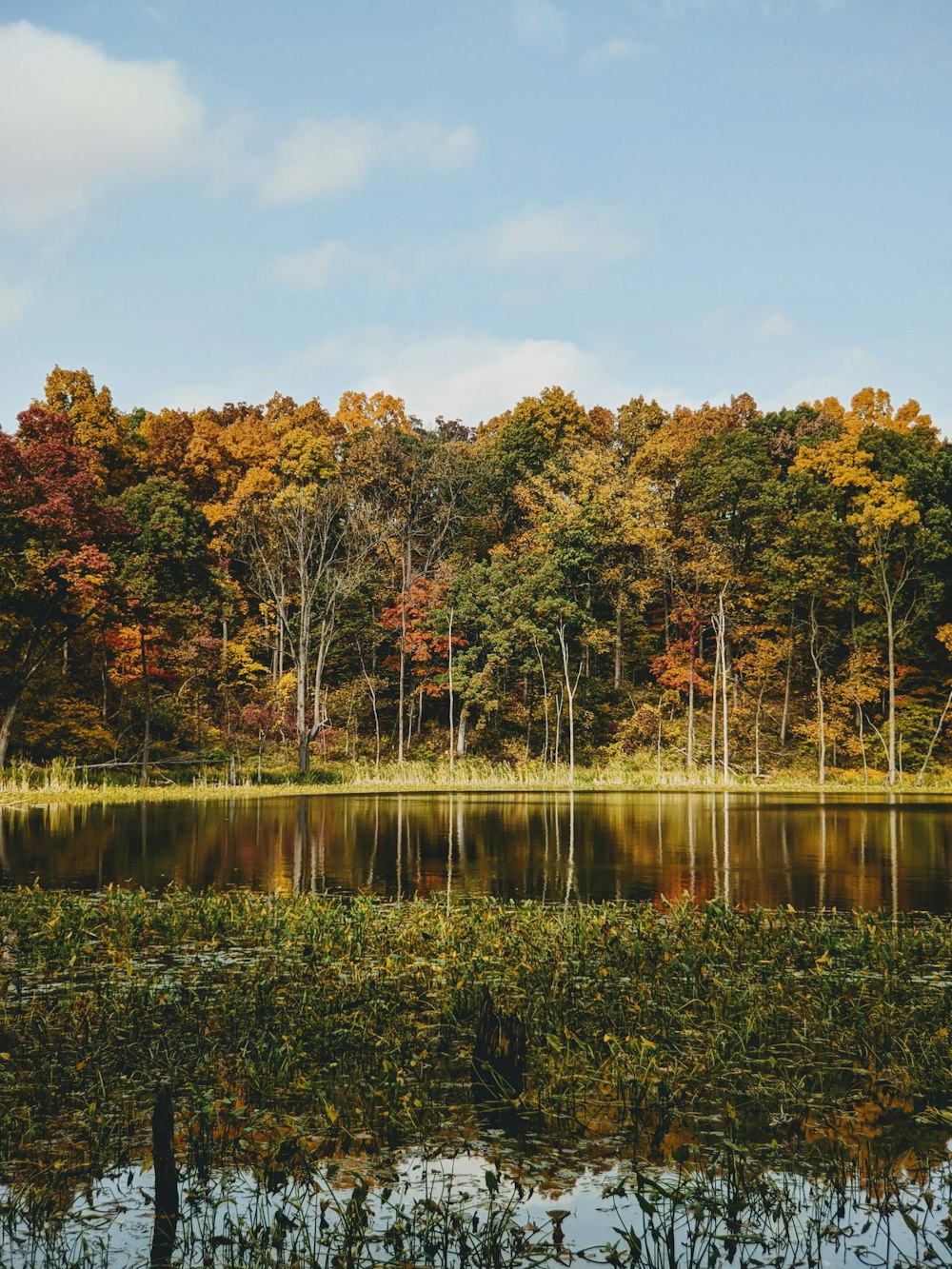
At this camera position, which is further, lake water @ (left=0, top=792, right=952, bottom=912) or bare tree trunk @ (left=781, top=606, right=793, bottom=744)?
bare tree trunk @ (left=781, top=606, right=793, bottom=744)

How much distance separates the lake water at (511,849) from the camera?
1570cm

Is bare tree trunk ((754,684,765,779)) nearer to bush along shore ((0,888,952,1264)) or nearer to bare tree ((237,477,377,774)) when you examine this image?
bare tree ((237,477,377,774))

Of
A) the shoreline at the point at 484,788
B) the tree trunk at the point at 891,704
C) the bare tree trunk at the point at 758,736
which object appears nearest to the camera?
the shoreline at the point at 484,788

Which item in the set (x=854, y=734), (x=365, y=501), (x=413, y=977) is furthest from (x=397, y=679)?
(x=413, y=977)

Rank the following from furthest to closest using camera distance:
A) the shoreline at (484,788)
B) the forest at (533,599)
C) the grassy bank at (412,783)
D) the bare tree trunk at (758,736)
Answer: the forest at (533,599), the bare tree trunk at (758,736), the shoreline at (484,788), the grassy bank at (412,783)

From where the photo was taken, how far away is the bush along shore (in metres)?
5.00

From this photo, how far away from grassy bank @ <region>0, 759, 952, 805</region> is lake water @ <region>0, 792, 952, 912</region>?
3.42 meters

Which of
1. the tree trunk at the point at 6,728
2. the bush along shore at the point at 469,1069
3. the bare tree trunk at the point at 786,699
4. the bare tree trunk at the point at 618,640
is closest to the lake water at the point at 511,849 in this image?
the bush along shore at the point at 469,1069

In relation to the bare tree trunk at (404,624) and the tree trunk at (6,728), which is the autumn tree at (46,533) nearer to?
the tree trunk at (6,728)

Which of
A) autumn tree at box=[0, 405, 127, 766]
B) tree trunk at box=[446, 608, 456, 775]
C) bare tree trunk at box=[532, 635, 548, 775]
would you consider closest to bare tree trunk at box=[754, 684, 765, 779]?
bare tree trunk at box=[532, 635, 548, 775]

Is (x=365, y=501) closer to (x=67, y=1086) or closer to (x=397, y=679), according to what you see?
(x=397, y=679)

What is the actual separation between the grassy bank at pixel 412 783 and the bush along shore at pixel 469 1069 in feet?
83.2

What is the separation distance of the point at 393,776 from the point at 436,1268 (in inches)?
1785

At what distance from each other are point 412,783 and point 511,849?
27518 mm
